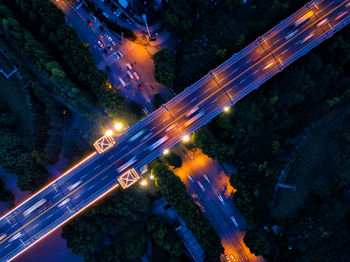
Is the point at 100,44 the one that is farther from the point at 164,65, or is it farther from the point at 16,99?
the point at 16,99

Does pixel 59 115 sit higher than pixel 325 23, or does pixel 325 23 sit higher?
pixel 59 115

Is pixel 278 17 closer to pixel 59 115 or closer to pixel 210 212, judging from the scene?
pixel 210 212

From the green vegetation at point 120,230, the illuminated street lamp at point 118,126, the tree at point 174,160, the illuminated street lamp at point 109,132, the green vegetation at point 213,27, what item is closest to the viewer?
the illuminated street lamp at point 109,132

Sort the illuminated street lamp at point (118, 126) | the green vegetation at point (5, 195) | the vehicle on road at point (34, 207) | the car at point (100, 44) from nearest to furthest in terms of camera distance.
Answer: the illuminated street lamp at point (118, 126)
the vehicle on road at point (34, 207)
the green vegetation at point (5, 195)
the car at point (100, 44)

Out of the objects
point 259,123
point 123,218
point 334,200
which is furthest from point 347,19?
point 123,218


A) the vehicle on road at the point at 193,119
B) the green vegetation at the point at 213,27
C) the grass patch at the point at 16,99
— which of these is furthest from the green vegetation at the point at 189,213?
the grass patch at the point at 16,99

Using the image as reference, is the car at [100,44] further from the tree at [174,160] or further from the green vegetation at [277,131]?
the tree at [174,160]
